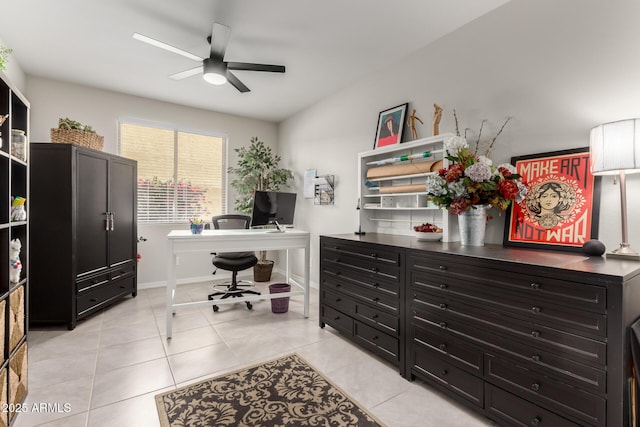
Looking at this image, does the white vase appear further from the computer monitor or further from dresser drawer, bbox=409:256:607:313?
the computer monitor

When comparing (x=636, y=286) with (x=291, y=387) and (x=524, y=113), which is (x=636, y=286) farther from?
(x=291, y=387)

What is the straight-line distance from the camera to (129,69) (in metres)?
3.44

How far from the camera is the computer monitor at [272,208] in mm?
3199

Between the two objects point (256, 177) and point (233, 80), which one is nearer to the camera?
point (233, 80)

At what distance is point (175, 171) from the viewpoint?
470 centimetres

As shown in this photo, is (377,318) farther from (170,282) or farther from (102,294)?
(102,294)

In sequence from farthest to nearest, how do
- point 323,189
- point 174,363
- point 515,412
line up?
1. point 323,189
2. point 174,363
3. point 515,412

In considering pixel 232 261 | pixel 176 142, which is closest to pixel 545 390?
pixel 232 261

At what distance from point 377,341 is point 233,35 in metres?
2.97

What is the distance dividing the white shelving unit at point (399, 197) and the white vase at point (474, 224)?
232 millimetres

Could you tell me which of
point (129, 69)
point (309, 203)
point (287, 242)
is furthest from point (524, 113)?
point (129, 69)

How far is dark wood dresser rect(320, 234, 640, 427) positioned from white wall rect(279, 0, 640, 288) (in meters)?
0.73

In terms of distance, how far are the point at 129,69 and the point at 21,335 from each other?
2936 millimetres

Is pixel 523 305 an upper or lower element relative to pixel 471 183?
lower
